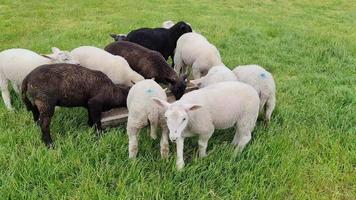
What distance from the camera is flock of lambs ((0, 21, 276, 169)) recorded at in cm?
515

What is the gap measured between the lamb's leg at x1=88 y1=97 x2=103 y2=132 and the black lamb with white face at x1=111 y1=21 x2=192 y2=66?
10.6ft

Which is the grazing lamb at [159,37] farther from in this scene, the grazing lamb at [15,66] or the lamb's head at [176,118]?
the lamb's head at [176,118]

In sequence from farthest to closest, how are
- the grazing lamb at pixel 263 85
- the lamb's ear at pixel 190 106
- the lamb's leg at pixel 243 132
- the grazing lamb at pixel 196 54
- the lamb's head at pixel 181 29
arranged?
the lamb's head at pixel 181 29 → the grazing lamb at pixel 196 54 → the grazing lamb at pixel 263 85 → the lamb's leg at pixel 243 132 → the lamb's ear at pixel 190 106

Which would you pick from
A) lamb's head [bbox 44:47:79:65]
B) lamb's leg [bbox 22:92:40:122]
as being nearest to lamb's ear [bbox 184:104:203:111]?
lamb's leg [bbox 22:92:40:122]

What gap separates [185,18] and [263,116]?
28.6 feet

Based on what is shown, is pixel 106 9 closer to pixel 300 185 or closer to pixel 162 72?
pixel 162 72

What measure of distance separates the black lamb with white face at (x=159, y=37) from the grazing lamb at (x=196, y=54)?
22.9 inches

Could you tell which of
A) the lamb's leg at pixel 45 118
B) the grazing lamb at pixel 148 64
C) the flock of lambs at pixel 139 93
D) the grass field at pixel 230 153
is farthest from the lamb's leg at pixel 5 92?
the grazing lamb at pixel 148 64

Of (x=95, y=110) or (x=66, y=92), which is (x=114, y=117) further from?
(x=66, y=92)

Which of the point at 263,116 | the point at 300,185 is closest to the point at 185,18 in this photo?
the point at 263,116

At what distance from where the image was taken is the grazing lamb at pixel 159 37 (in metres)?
8.84

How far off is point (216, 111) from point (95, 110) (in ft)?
5.50

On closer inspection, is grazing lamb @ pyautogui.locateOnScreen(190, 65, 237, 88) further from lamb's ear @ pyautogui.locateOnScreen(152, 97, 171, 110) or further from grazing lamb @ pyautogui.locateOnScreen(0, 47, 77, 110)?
grazing lamb @ pyautogui.locateOnScreen(0, 47, 77, 110)

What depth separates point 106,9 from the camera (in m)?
16.2
